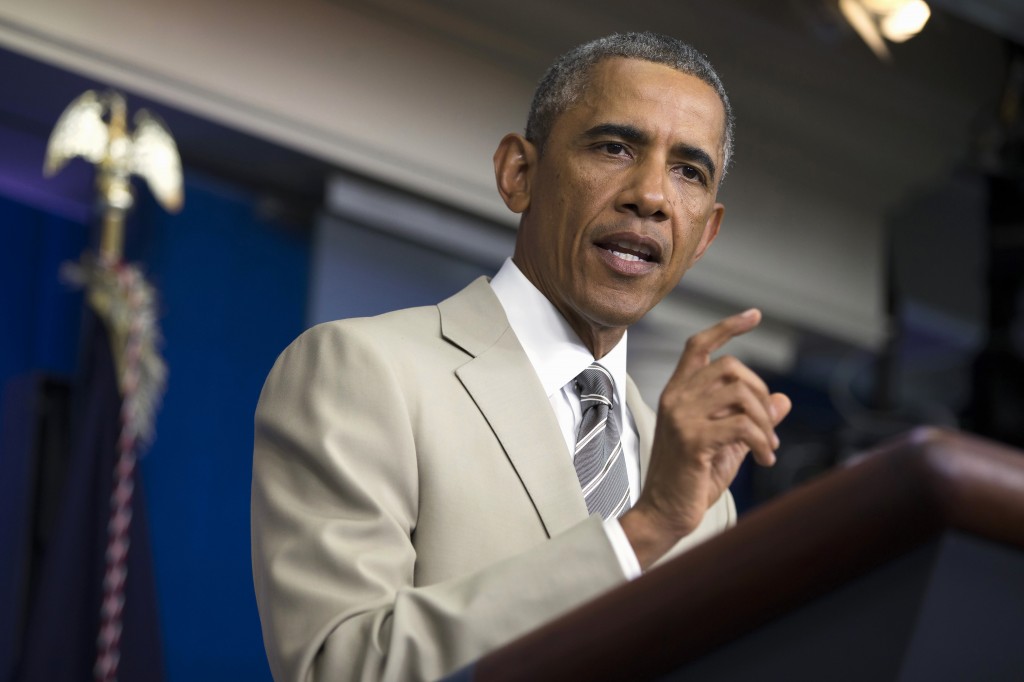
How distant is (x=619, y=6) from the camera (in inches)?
166

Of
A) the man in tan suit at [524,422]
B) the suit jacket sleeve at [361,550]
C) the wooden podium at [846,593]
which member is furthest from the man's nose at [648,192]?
the wooden podium at [846,593]

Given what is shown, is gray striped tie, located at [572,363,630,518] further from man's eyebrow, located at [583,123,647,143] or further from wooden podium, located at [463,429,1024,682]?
wooden podium, located at [463,429,1024,682]

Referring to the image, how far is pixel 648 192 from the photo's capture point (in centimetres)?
130

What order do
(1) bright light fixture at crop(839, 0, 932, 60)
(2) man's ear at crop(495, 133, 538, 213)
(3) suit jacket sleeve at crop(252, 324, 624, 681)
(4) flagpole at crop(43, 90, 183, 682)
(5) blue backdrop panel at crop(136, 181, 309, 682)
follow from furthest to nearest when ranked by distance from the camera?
(1) bright light fixture at crop(839, 0, 932, 60)
(5) blue backdrop panel at crop(136, 181, 309, 682)
(4) flagpole at crop(43, 90, 183, 682)
(2) man's ear at crop(495, 133, 538, 213)
(3) suit jacket sleeve at crop(252, 324, 624, 681)

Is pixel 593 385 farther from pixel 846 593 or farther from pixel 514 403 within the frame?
pixel 846 593

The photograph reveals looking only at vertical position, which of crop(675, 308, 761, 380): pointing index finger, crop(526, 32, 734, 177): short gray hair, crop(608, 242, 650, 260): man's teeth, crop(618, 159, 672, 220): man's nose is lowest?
crop(675, 308, 761, 380): pointing index finger

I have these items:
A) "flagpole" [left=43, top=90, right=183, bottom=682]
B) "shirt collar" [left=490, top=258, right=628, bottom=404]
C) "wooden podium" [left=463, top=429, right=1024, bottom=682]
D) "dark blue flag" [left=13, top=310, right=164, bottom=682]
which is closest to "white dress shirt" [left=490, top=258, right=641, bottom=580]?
"shirt collar" [left=490, top=258, right=628, bottom=404]

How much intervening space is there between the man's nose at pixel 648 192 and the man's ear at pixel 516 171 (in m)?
0.19

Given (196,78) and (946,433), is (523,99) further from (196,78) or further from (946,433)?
(946,433)

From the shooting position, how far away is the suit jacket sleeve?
858 millimetres

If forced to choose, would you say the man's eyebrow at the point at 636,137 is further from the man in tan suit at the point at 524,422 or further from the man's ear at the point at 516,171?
the man's ear at the point at 516,171

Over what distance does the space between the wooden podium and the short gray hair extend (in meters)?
0.85

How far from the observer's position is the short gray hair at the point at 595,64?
139 centimetres

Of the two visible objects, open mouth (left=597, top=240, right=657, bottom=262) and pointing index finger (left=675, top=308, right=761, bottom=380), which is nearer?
pointing index finger (left=675, top=308, right=761, bottom=380)
